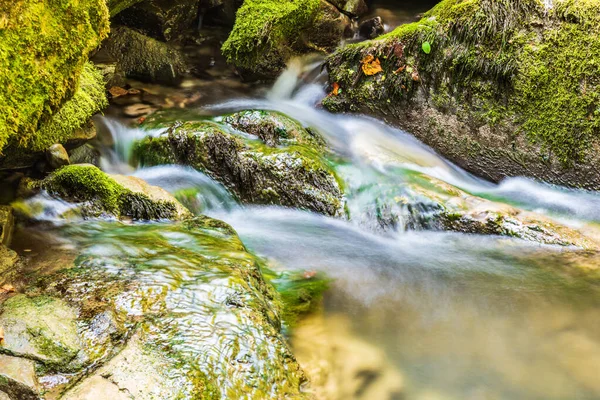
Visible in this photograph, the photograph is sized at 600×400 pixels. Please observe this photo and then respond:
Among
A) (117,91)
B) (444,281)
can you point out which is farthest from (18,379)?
(117,91)

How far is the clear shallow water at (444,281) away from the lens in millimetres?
2969

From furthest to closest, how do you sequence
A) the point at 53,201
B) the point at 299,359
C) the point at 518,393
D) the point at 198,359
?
the point at 53,201 → the point at 299,359 → the point at 518,393 → the point at 198,359

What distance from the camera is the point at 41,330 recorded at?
7.63ft

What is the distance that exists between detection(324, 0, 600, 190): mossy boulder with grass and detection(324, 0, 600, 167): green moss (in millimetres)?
11

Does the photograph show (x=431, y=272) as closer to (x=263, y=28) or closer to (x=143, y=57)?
(x=263, y=28)

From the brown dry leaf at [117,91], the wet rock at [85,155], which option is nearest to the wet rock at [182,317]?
the wet rock at [85,155]

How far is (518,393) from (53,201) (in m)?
4.06

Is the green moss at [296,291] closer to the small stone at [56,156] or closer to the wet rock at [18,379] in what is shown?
the wet rock at [18,379]

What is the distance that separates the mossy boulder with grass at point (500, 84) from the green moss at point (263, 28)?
1.37 m

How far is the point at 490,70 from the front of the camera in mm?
5305

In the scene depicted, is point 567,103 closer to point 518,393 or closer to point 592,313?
→ point 592,313

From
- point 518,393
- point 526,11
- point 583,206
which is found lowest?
point 518,393

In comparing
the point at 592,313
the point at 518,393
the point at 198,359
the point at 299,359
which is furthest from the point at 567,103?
the point at 198,359

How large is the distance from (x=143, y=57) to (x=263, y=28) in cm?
216
